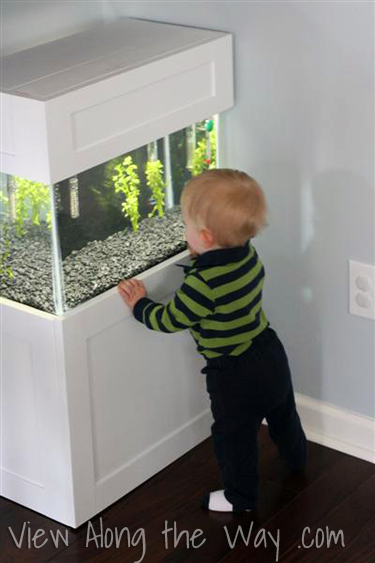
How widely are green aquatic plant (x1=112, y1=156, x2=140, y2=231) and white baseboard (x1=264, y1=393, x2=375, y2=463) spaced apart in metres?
0.68

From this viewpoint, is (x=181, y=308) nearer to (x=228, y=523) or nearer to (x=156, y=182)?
(x=156, y=182)

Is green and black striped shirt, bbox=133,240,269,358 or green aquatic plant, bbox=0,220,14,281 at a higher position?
green aquatic plant, bbox=0,220,14,281

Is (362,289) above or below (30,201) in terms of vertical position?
below

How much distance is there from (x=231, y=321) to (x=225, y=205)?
10.0 inches

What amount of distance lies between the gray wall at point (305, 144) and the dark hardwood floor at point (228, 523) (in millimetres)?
225

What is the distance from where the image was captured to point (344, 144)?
225cm

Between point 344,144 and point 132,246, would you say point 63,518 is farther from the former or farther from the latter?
point 344,144

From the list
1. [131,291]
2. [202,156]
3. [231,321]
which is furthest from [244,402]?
[202,156]

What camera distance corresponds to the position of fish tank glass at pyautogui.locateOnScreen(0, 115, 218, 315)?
2043 mm

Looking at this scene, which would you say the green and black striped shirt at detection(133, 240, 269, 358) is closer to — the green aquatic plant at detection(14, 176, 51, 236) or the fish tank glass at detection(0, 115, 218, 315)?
the fish tank glass at detection(0, 115, 218, 315)

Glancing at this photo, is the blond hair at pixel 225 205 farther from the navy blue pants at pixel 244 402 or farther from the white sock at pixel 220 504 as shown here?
the white sock at pixel 220 504

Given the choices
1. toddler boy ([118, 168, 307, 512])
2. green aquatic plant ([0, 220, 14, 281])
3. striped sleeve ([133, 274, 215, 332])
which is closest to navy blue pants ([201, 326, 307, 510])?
toddler boy ([118, 168, 307, 512])

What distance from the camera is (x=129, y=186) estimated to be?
7.20ft

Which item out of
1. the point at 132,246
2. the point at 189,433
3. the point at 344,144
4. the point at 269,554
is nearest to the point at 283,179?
the point at 344,144
